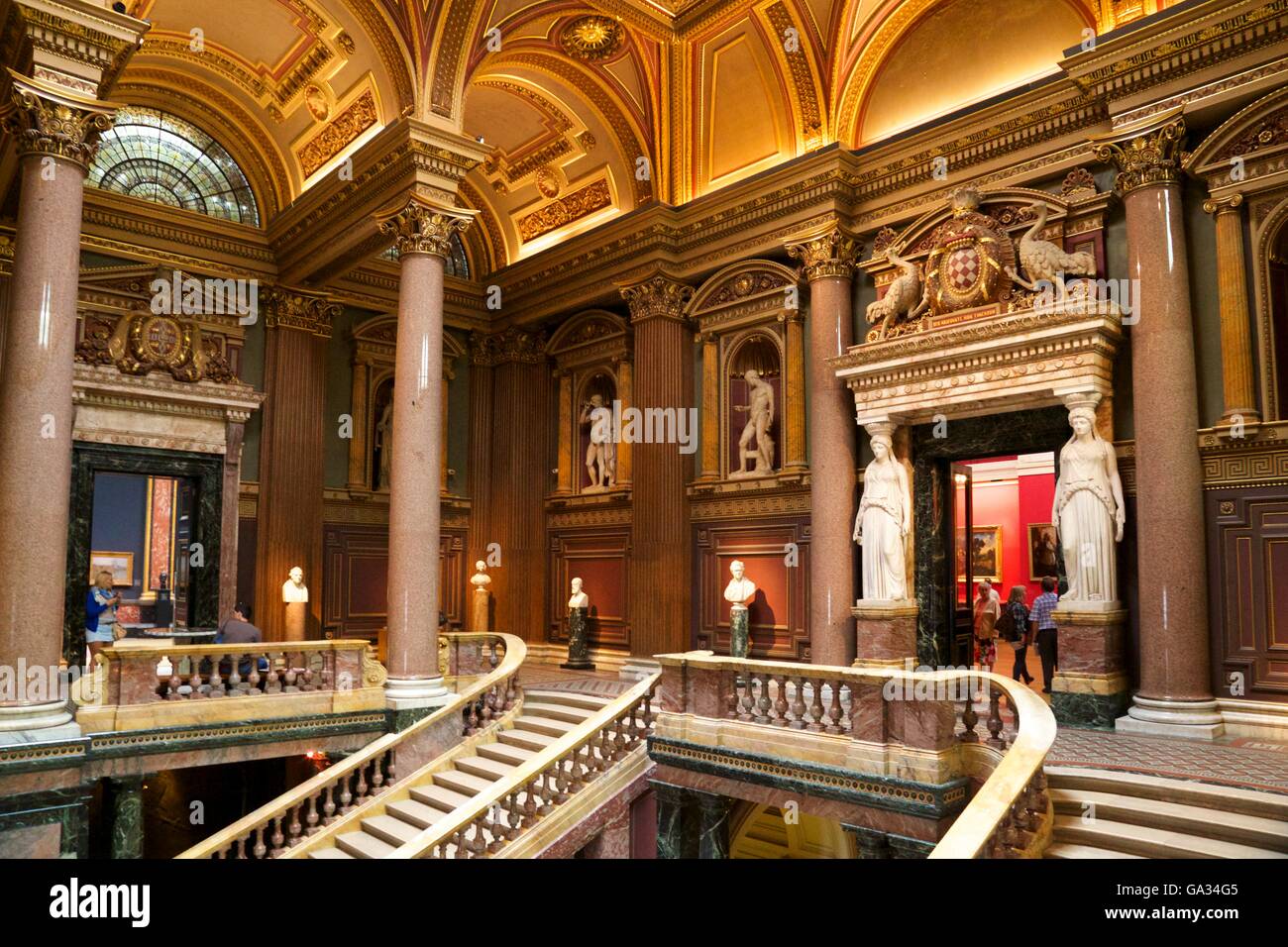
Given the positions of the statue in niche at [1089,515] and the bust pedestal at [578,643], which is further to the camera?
the bust pedestal at [578,643]

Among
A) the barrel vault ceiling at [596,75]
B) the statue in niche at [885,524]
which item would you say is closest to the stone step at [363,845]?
the statue in niche at [885,524]

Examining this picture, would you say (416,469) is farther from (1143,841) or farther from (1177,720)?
(1177,720)

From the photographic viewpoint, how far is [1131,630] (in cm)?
940

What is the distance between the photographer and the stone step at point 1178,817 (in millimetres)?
5660

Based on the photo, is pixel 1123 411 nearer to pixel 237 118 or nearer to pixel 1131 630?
pixel 1131 630

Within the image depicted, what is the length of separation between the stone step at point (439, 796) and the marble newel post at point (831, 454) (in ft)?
15.3

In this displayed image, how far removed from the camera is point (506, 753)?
9844 millimetres

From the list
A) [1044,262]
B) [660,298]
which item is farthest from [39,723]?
[1044,262]

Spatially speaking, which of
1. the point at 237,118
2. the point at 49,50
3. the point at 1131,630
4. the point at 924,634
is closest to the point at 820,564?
the point at 924,634

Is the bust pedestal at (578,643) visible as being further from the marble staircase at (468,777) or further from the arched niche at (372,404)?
the arched niche at (372,404)

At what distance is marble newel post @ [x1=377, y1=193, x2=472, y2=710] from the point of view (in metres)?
10.4

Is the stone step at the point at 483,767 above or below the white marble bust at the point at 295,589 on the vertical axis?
below

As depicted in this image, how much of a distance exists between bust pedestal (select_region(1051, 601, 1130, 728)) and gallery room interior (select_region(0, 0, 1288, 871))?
47 millimetres

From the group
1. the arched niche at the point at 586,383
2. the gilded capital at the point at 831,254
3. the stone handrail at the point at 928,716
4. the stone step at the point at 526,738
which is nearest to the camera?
the stone handrail at the point at 928,716
